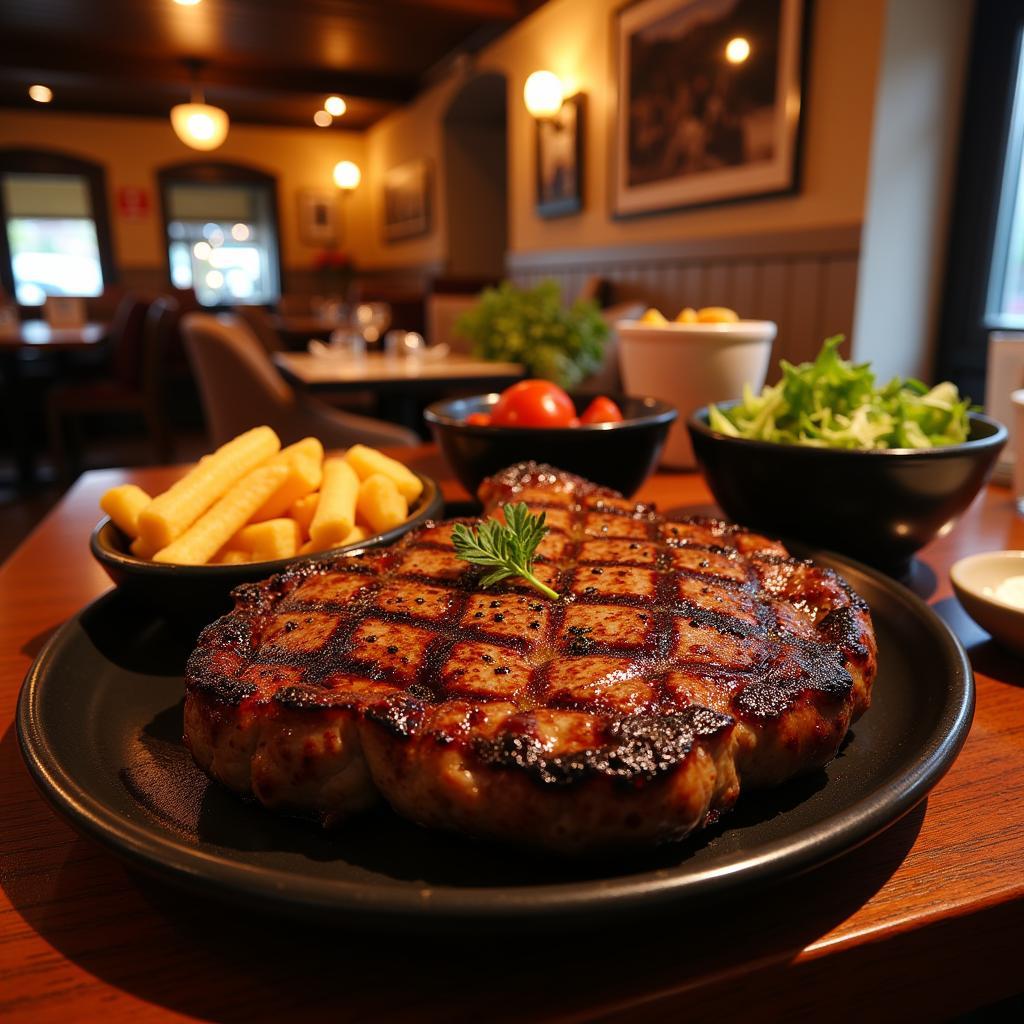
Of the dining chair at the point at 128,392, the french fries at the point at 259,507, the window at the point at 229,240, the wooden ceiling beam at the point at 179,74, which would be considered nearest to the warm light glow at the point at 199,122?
the wooden ceiling beam at the point at 179,74

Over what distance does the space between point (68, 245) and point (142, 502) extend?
495 inches

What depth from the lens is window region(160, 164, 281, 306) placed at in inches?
460

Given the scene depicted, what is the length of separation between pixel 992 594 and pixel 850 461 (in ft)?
0.74

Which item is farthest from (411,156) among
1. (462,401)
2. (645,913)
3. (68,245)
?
(645,913)

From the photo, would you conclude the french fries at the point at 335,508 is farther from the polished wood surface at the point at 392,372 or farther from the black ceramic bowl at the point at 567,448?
the polished wood surface at the point at 392,372

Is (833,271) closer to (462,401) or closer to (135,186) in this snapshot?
(462,401)

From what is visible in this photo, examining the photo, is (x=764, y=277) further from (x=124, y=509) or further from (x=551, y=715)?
(x=551, y=715)

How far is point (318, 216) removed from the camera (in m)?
11.8

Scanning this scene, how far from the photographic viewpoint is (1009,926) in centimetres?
54

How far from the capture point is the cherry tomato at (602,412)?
4.80 ft

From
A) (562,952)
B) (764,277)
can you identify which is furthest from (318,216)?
(562,952)

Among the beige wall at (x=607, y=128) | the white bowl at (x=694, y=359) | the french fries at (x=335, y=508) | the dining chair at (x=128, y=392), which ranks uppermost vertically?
the beige wall at (x=607, y=128)

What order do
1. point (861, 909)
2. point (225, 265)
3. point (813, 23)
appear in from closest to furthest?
point (861, 909) → point (813, 23) → point (225, 265)

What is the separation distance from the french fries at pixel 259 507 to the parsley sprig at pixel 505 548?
0.65 feet
